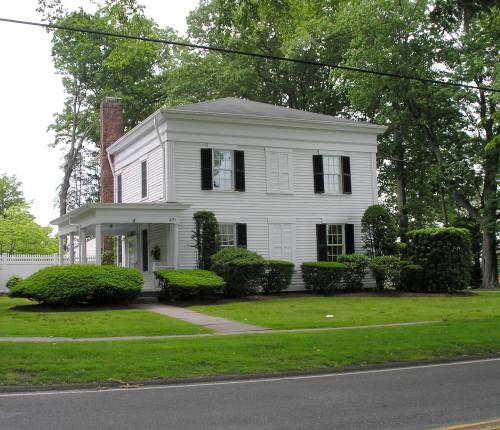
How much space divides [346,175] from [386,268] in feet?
16.4

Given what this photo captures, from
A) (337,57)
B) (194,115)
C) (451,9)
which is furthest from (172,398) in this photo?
(337,57)

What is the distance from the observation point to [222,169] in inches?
1055

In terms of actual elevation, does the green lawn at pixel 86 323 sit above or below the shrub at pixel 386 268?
below

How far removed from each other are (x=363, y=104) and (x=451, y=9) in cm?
2477

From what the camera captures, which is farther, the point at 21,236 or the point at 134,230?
the point at 21,236

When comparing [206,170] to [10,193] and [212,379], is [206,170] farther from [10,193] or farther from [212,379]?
[10,193]

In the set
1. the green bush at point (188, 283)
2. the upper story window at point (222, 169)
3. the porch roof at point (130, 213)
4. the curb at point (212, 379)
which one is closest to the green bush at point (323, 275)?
the upper story window at point (222, 169)

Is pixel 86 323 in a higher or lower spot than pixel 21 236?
lower

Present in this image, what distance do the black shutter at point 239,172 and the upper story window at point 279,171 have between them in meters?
1.22

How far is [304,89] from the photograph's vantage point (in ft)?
146

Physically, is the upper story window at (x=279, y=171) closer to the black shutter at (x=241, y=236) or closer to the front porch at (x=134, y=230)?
the black shutter at (x=241, y=236)

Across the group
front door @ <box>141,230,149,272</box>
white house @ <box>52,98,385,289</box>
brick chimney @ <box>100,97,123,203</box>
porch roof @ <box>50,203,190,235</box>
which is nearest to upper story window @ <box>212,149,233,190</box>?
white house @ <box>52,98,385,289</box>

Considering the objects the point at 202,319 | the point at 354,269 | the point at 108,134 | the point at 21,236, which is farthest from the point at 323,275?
the point at 21,236

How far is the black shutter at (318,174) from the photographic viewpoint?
28.5m
